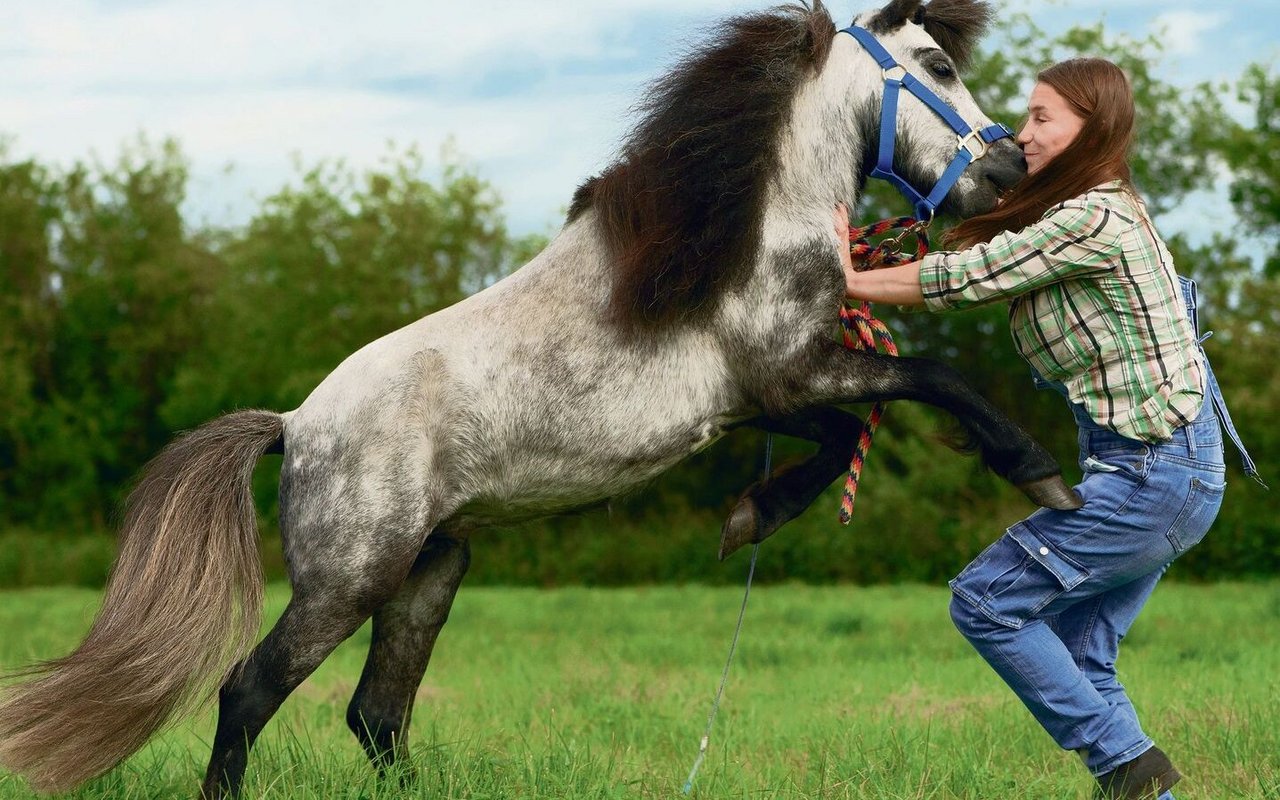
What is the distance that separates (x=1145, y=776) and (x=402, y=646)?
8.55 feet

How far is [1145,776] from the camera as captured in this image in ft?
13.0

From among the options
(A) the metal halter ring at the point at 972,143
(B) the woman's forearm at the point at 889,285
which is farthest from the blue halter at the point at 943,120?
(B) the woman's forearm at the point at 889,285

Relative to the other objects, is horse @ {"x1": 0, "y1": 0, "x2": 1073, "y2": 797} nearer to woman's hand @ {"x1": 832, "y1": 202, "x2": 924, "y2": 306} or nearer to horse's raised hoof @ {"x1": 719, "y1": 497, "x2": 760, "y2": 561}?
woman's hand @ {"x1": 832, "y1": 202, "x2": 924, "y2": 306}

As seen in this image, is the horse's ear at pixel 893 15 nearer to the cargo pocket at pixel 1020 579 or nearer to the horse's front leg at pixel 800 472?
the horse's front leg at pixel 800 472

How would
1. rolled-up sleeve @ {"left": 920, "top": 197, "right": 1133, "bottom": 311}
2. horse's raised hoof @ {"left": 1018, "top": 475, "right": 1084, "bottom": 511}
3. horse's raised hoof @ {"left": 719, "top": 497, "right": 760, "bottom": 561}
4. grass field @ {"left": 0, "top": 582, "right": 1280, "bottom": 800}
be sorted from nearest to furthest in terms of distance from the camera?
rolled-up sleeve @ {"left": 920, "top": 197, "right": 1133, "bottom": 311}, horse's raised hoof @ {"left": 1018, "top": 475, "right": 1084, "bottom": 511}, horse's raised hoof @ {"left": 719, "top": 497, "right": 760, "bottom": 561}, grass field @ {"left": 0, "top": 582, "right": 1280, "bottom": 800}

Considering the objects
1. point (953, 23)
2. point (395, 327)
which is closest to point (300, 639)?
point (953, 23)

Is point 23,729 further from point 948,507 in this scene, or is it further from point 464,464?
point 948,507

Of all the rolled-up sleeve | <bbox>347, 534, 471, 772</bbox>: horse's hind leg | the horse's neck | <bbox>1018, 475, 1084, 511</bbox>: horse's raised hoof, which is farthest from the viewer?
<bbox>347, 534, 471, 772</bbox>: horse's hind leg

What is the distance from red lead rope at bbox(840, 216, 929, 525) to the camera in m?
4.34

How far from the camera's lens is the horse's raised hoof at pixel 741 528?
429 cm

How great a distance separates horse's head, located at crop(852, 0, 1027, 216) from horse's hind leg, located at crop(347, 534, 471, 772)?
2.14 meters

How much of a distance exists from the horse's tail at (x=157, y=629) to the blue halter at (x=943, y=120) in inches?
96.1

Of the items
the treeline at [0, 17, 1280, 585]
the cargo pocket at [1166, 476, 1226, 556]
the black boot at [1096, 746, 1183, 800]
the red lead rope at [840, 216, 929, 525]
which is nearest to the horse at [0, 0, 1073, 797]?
the red lead rope at [840, 216, 929, 525]

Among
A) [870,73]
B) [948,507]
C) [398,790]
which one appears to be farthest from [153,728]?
[948,507]
